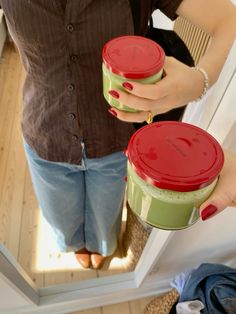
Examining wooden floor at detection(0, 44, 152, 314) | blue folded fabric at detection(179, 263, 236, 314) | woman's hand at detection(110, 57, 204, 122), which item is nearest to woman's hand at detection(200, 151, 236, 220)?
woman's hand at detection(110, 57, 204, 122)

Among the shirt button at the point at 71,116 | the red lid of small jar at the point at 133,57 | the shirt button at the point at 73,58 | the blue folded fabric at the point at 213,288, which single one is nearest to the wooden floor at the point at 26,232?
the blue folded fabric at the point at 213,288

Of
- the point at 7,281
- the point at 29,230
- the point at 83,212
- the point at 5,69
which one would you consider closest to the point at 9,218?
the point at 29,230

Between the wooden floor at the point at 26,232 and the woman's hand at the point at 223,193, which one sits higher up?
the woman's hand at the point at 223,193

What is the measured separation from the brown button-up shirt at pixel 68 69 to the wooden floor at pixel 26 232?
2.17 feet

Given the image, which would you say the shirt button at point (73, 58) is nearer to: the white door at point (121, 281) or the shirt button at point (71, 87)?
the shirt button at point (71, 87)

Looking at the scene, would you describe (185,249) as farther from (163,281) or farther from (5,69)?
(5,69)

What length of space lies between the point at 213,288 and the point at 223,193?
59 centimetres

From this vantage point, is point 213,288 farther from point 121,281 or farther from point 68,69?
point 68,69

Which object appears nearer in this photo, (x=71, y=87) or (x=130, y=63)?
(x=130, y=63)

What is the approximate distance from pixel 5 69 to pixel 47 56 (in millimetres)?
1579

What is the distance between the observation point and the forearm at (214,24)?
51cm

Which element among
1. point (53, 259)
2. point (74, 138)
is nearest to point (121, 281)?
point (53, 259)

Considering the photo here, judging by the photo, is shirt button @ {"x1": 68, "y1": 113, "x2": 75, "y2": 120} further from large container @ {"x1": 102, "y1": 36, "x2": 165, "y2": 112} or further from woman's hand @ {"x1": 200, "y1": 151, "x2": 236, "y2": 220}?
woman's hand @ {"x1": 200, "y1": 151, "x2": 236, "y2": 220}

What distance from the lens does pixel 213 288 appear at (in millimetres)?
862
